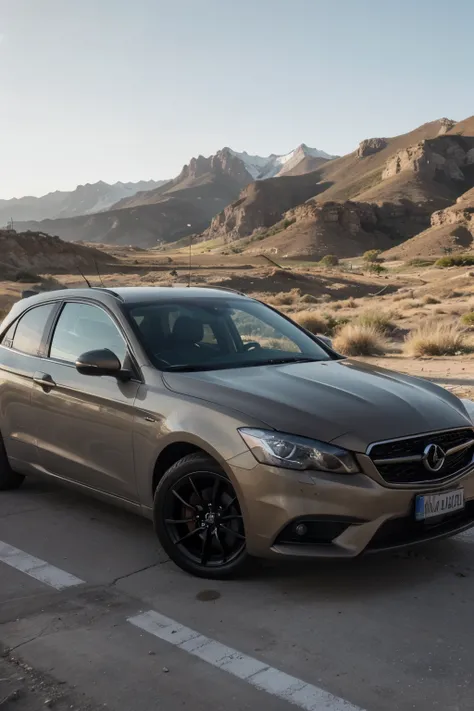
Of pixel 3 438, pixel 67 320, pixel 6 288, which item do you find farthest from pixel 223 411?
pixel 6 288

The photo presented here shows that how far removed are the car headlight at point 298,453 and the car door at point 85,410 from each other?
102 centimetres

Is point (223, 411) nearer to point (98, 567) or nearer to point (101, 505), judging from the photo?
point (98, 567)

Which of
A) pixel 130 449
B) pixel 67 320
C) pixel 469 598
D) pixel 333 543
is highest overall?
pixel 67 320

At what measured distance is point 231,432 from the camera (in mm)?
4105

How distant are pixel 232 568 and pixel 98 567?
857 mm

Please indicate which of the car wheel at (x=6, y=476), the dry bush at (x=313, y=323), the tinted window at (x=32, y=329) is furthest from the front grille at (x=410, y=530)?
the dry bush at (x=313, y=323)

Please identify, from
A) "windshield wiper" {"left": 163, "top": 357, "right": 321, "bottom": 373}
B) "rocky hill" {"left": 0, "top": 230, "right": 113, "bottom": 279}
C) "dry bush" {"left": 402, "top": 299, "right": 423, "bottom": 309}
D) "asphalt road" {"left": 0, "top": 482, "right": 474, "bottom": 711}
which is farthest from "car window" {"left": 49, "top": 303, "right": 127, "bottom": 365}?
"rocky hill" {"left": 0, "top": 230, "right": 113, "bottom": 279}

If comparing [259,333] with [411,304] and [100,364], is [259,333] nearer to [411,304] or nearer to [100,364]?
[100,364]

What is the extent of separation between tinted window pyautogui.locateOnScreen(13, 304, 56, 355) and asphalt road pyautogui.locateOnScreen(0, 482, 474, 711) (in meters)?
1.53

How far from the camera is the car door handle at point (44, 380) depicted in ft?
17.8

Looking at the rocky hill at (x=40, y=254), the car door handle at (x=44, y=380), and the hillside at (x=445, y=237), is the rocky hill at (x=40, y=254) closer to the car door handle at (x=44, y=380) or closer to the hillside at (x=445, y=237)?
the hillside at (x=445, y=237)

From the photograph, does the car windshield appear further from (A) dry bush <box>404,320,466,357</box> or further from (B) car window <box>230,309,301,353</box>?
(A) dry bush <box>404,320,466,357</box>

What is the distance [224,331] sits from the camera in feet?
18.2

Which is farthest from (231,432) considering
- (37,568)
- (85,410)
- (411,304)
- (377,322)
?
(411,304)
